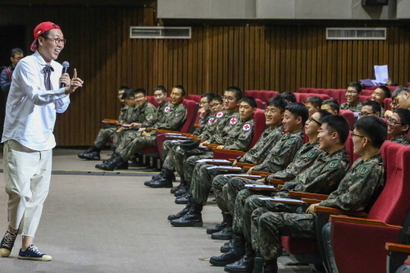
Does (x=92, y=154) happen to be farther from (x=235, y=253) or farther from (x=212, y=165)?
(x=235, y=253)

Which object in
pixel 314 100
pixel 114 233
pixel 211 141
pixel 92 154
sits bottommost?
pixel 114 233

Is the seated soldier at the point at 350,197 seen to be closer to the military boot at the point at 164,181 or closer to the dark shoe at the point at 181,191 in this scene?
the dark shoe at the point at 181,191

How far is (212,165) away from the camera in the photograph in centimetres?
530

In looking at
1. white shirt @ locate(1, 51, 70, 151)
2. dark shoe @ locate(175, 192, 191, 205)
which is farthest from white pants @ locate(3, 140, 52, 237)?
dark shoe @ locate(175, 192, 191, 205)

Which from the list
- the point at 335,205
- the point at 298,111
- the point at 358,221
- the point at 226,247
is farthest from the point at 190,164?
the point at 358,221

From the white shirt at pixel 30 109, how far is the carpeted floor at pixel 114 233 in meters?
0.74

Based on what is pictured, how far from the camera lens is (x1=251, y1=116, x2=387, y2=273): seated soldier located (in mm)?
3404

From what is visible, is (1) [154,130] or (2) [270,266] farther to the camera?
(1) [154,130]

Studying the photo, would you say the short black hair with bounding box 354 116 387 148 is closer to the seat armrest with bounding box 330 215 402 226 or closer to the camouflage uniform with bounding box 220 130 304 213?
the seat armrest with bounding box 330 215 402 226

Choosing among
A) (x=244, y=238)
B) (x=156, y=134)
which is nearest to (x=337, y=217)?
(x=244, y=238)

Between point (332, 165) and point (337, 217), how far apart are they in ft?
2.03

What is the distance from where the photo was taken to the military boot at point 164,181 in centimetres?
721

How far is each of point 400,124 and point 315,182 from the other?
809 mm

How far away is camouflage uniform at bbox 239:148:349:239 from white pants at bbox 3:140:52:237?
45.5 inches
